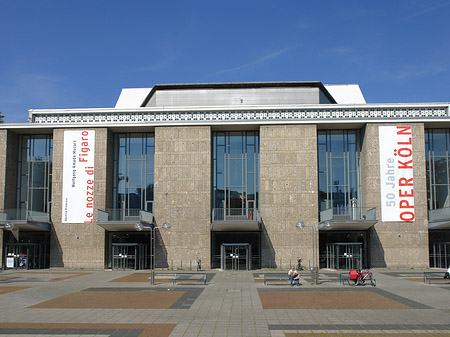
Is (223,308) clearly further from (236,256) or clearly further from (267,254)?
(236,256)

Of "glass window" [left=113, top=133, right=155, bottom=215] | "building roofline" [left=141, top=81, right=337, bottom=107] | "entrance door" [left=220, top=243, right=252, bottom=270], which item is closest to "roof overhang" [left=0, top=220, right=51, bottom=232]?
"glass window" [left=113, top=133, right=155, bottom=215]

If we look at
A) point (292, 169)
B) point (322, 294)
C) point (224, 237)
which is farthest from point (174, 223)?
point (322, 294)

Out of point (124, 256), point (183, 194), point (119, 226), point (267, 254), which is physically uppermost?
point (183, 194)

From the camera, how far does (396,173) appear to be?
40.5 metres

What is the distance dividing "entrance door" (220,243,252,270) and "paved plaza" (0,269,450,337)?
32.1ft

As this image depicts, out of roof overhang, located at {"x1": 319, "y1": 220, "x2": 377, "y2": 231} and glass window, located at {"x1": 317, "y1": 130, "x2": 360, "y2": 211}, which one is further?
glass window, located at {"x1": 317, "y1": 130, "x2": 360, "y2": 211}

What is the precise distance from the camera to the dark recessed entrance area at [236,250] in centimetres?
4053

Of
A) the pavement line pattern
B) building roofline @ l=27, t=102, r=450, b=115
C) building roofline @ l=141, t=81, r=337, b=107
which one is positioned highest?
building roofline @ l=141, t=81, r=337, b=107

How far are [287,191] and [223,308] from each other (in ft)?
72.4

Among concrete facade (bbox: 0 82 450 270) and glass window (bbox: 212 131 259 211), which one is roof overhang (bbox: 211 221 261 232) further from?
glass window (bbox: 212 131 259 211)

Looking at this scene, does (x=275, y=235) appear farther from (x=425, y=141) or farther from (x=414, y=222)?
(x=425, y=141)

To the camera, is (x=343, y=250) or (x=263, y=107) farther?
(x=263, y=107)

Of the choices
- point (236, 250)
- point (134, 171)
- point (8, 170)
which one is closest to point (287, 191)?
point (236, 250)

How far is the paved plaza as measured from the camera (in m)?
15.4
